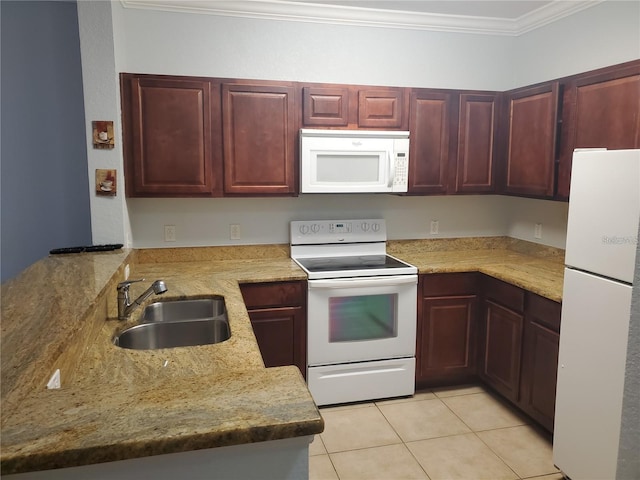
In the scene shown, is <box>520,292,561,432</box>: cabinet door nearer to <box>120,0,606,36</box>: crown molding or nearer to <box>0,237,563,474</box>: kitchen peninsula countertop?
<box>0,237,563,474</box>: kitchen peninsula countertop

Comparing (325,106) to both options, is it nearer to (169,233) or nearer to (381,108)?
(381,108)

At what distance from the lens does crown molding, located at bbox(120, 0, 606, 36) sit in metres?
3.06

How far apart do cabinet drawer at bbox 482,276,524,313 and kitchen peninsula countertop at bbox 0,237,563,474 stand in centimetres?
13

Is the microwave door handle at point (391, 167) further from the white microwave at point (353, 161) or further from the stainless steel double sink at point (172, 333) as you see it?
the stainless steel double sink at point (172, 333)

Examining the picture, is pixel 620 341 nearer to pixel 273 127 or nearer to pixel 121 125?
pixel 273 127

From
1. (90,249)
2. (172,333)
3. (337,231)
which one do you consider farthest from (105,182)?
(337,231)

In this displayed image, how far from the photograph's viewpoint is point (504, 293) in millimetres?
3002

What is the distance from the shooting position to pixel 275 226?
136 inches

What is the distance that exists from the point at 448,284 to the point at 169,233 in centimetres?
193

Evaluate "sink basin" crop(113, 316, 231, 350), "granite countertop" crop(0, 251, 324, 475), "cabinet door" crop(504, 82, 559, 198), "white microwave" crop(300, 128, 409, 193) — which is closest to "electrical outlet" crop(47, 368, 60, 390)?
"granite countertop" crop(0, 251, 324, 475)

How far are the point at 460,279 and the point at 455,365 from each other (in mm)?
605

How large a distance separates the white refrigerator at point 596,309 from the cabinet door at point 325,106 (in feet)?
4.88

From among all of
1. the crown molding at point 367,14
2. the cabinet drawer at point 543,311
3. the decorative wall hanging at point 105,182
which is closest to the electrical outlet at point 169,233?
the decorative wall hanging at point 105,182

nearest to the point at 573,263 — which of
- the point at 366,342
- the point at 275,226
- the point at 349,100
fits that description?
the point at 366,342
